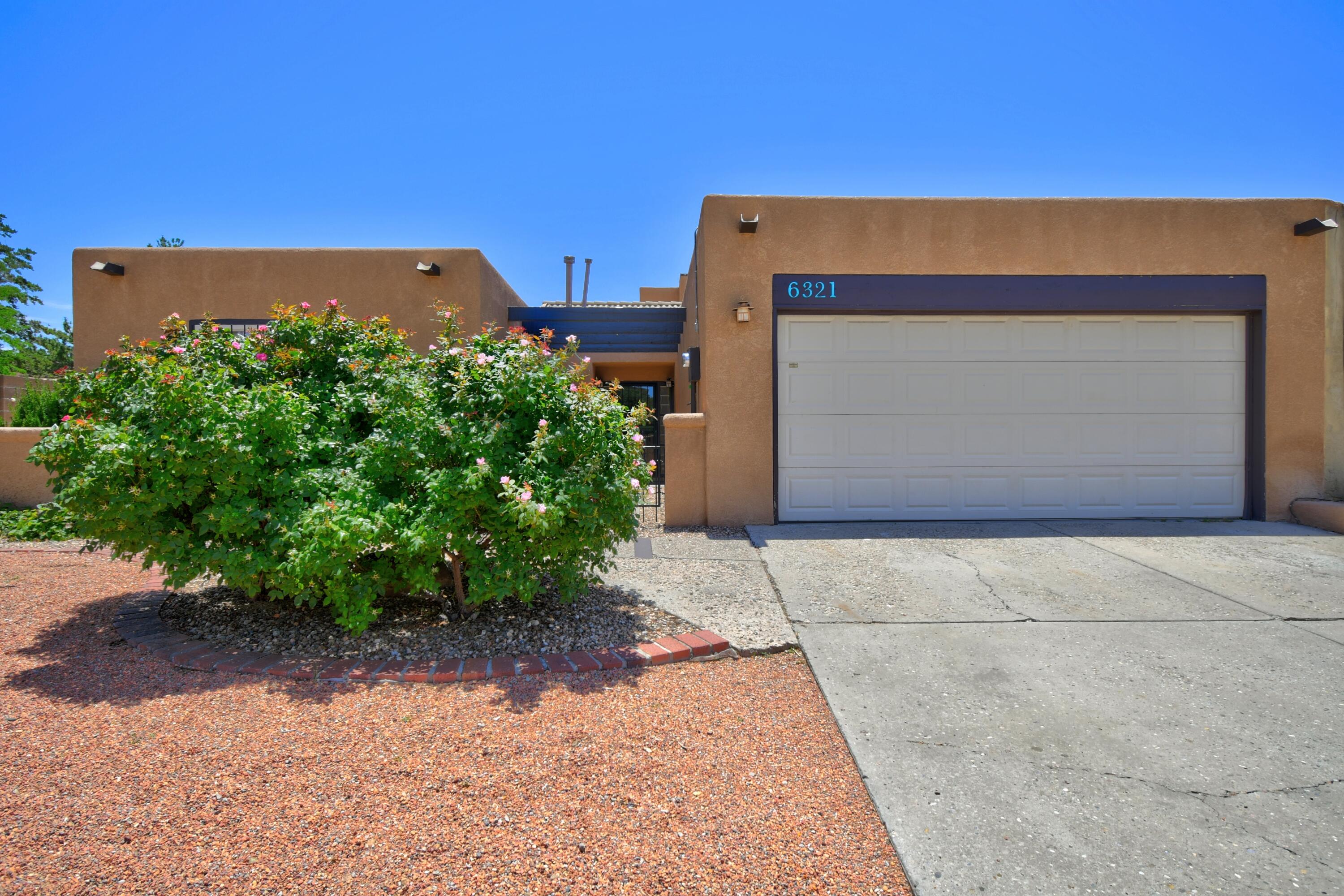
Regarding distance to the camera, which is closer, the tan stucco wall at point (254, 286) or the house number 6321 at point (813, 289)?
the house number 6321 at point (813, 289)

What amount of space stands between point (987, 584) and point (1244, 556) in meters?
2.89

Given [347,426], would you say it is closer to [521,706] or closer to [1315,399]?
[521,706]

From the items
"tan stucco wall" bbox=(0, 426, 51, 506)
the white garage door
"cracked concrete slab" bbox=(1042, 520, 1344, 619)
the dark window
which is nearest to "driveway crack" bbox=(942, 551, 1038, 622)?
"cracked concrete slab" bbox=(1042, 520, 1344, 619)

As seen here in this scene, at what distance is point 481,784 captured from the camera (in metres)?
2.43

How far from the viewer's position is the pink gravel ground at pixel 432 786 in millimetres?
1995

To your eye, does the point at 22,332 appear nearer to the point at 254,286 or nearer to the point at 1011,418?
the point at 254,286

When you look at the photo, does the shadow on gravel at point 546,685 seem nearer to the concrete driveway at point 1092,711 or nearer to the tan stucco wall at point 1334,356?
the concrete driveway at point 1092,711

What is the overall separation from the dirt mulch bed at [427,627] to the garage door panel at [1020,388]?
4083 mm

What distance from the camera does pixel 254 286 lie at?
30.8 ft

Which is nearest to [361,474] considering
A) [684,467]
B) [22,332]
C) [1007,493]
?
[684,467]

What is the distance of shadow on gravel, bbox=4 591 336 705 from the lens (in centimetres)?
321

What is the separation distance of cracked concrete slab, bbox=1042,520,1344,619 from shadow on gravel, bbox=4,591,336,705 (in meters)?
6.11

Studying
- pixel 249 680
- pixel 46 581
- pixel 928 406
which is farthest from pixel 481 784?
pixel 928 406

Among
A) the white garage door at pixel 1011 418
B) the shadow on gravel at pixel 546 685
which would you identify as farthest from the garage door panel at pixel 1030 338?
the shadow on gravel at pixel 546 685
